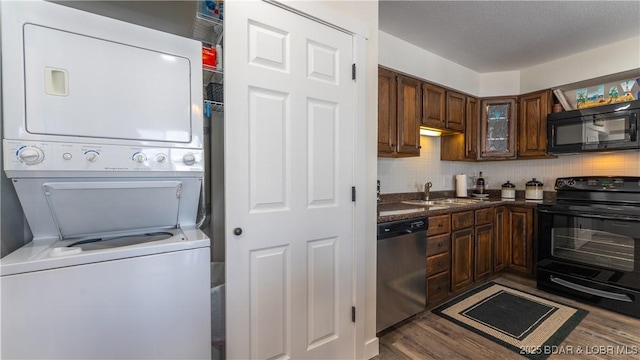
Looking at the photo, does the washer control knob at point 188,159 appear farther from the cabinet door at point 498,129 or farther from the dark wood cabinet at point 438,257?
the cabinet door at point 498,129

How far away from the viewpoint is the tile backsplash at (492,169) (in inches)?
108

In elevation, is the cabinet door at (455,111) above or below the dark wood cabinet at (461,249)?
above

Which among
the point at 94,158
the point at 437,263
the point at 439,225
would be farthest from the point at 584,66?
the point at 94,158

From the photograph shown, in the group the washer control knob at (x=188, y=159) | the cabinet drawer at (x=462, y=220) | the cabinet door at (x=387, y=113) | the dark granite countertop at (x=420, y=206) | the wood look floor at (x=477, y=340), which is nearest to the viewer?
the washer control knob at (x=188, y=159)

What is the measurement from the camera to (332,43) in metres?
Result: 1.51

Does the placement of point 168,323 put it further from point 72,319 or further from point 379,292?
point 379,292

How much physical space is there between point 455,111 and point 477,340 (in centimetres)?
221

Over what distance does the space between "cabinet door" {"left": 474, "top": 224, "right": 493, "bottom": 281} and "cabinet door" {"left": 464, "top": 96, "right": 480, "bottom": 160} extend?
86cm

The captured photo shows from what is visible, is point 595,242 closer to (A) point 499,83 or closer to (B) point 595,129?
(B) point 595,129

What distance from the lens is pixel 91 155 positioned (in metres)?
1.02

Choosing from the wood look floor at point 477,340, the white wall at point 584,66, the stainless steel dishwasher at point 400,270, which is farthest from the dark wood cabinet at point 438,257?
the white wall at point 584,66

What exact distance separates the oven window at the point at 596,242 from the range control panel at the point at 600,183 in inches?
17.6

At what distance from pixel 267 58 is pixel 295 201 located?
28.7 inches

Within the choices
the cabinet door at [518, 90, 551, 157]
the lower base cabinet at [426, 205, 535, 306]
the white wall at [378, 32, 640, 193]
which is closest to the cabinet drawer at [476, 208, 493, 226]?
the lower base cabinet at [426, 205, 535, 306]
